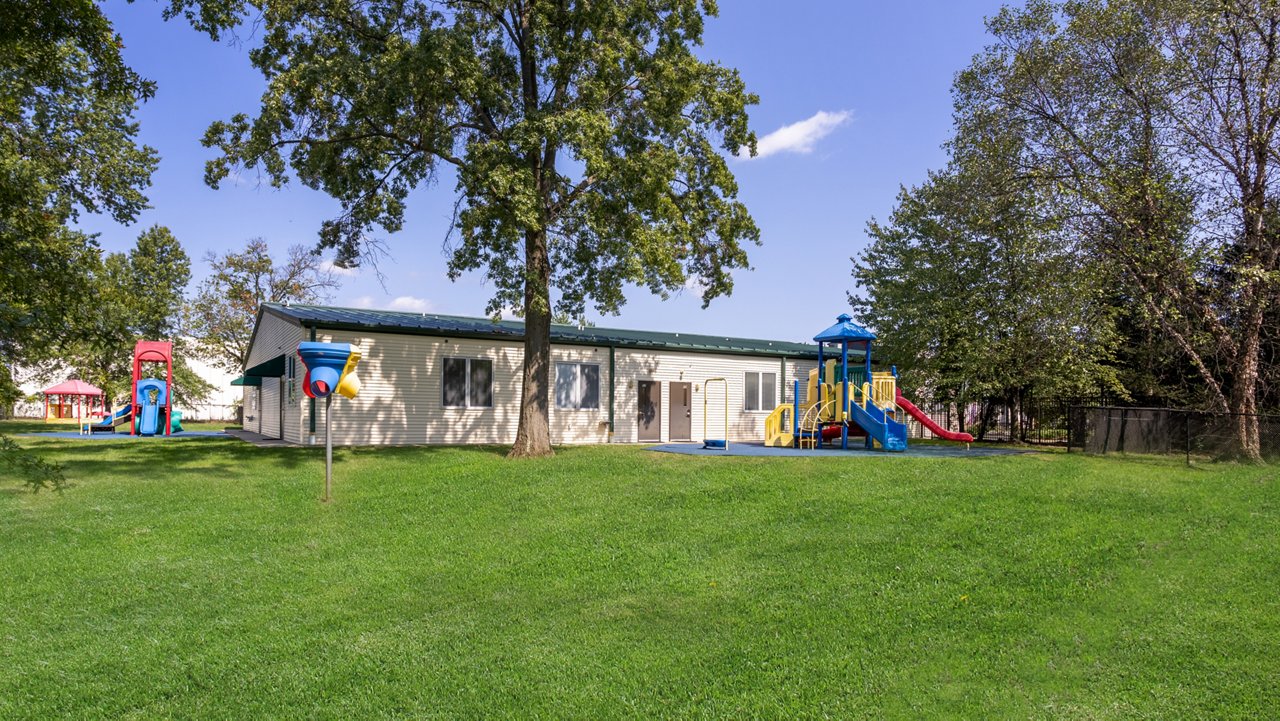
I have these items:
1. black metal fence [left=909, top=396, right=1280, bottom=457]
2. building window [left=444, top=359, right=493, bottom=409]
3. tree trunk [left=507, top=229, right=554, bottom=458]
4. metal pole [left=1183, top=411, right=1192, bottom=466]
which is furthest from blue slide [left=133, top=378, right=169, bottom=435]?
metal pole [left=1183, top=411, right=1192, bottom=466]

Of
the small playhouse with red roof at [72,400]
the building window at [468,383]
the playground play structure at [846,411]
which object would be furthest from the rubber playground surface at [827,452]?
the small playhouse with red roof at [72,400]

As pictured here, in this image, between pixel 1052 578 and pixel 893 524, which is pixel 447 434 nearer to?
pixel 893 524

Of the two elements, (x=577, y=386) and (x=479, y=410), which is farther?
(x=577, y=386)

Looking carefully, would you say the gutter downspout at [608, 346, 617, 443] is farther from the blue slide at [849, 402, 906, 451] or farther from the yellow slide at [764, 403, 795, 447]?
the blue slide at [849, 402, 906, 451]

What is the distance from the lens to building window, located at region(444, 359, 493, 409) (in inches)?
760

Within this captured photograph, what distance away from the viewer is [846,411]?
17859mm

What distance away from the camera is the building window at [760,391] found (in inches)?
918

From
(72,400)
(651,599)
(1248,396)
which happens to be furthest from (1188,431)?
(72,400)

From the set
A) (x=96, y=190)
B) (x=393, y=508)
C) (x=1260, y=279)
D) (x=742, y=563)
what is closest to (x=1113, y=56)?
(x=1260, y=279)

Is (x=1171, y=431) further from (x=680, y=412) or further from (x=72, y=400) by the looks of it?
(x=72, y=400)

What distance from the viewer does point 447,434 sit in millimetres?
19156

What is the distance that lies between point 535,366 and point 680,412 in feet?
25.0

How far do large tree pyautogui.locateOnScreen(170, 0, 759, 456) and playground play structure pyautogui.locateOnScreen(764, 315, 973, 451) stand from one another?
3.22 metres

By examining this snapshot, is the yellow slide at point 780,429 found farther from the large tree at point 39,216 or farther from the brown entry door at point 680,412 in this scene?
the large tree at point 39,216
